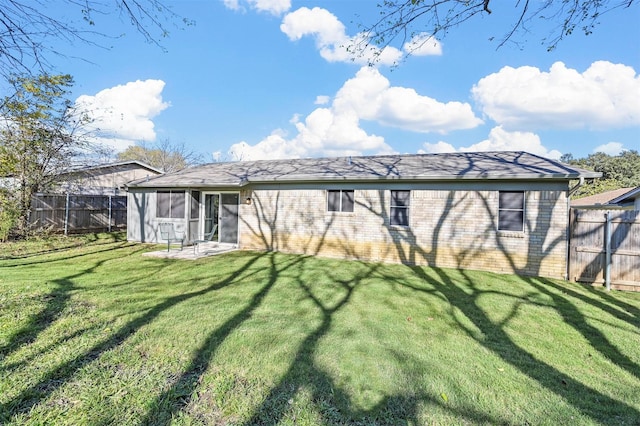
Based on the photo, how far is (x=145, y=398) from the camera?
9.59 feet

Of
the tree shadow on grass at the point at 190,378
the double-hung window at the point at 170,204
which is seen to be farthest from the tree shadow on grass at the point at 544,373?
the double-hung window at the point at 170,204

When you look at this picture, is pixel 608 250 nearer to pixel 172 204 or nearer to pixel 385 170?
pixel 385 170

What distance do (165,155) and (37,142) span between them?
27530 millimetres

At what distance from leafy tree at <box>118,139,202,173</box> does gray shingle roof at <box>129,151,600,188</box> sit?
26.4 meters

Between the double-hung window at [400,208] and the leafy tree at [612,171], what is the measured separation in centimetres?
2933

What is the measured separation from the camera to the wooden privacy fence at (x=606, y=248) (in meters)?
7.66

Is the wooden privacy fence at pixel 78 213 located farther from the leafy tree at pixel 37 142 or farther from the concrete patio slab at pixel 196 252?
the concrete patio slab at pixel 196 252

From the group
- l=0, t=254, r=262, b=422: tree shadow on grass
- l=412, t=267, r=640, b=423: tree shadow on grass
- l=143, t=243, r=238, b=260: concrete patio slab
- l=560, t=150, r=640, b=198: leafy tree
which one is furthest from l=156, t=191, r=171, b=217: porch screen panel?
l=560, t=150, r=640, b=198: leafy tree

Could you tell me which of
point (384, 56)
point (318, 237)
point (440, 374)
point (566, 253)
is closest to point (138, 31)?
point (384, 56)

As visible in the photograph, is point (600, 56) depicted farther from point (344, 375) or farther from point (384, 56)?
point (344, 375)

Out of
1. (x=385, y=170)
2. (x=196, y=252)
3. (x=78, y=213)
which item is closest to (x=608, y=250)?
(x=385, y=170)

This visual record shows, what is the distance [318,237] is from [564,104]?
51.7 feet

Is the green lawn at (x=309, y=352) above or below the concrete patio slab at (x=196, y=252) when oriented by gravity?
below

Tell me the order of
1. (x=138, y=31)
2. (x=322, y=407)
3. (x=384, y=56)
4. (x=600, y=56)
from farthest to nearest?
(x=600, y=56) < (x=384, y=56) < (x=138, y=31) < (x=322, y=407)
